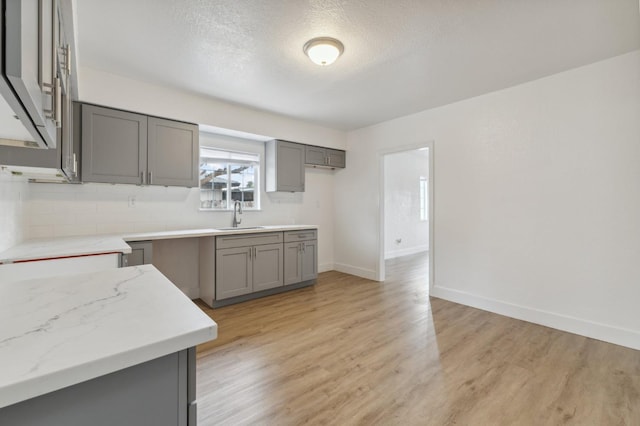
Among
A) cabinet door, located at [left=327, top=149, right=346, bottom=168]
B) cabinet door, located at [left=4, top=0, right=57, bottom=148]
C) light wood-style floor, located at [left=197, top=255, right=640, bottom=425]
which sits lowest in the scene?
light wood-style floor, located at [left=197, top=255, right=640, bottom=425]

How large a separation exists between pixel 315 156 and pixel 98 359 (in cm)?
434

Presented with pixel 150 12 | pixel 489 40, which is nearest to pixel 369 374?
pixel 489 40

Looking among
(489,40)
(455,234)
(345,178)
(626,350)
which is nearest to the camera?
(489,40)

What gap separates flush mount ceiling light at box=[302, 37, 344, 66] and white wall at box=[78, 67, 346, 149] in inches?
65.8

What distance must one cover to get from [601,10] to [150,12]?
10.3ft

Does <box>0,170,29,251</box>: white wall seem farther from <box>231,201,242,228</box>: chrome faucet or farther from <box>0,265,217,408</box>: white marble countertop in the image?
<box>231,201,242,228</box>: chrome faucet

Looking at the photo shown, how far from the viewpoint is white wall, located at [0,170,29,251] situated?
2.00 metres

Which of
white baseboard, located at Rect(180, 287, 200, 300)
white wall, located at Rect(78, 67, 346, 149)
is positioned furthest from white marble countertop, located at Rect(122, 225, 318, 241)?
white wall, located at Rect(78, 67, 346, 149)

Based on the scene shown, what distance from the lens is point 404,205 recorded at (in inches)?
289

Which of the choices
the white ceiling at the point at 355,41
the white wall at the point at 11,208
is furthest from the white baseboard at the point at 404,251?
the white wall at the point at 11,208

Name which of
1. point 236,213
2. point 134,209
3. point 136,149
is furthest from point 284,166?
point 134,209

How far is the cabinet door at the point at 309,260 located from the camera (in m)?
4.21

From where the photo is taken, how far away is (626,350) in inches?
96.0

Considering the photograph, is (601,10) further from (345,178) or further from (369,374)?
(345,178)
